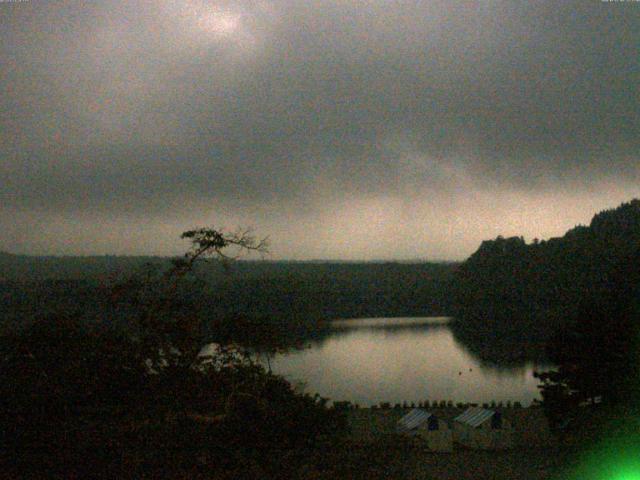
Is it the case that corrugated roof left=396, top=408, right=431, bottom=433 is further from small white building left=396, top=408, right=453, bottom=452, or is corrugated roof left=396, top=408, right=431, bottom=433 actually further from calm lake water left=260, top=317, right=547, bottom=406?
calm lake water left=260, top=317, right=547, bottom=406

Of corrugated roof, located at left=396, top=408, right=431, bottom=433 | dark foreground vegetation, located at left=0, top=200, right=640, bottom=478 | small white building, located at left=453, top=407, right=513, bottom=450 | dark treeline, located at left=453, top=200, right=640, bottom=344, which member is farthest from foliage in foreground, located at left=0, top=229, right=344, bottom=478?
dark treeline, located at left=453, top=200, right=640, bottom=344

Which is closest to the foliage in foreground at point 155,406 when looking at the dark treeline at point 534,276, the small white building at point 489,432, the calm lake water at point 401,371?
the small white building at point 489,432

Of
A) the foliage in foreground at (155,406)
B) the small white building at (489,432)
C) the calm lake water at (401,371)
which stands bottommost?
the calm lake water at (401,371)

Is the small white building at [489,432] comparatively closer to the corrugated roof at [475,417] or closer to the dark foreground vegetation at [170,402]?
the corrugated roof at [475,417]

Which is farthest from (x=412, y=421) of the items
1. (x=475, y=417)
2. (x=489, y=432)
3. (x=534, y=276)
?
(x=534, y=276)

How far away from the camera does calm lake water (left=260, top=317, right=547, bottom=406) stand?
2208cm

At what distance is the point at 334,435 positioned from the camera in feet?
18.1

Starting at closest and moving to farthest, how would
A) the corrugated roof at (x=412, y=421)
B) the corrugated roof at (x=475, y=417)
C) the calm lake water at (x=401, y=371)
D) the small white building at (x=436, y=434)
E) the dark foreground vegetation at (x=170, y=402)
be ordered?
1. the dark foreground vegetation at (x=170, y=402)
2. the small white building at (x=436, y=434)
3. the corrugated roof at (x=475, y=417)
4. the corrugated roof at (x=412, y=421)
5. the calm lake water at (x=401, y=371)

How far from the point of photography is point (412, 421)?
1363 cm

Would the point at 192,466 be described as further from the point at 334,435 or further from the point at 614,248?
the point at 614,248

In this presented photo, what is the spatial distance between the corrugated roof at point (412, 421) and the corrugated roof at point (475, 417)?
0.84m

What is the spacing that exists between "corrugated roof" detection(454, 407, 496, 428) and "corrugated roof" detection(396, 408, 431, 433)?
837mm

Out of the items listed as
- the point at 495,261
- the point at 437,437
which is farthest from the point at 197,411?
the point at 495,261

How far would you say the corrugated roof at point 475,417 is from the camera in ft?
42.9
